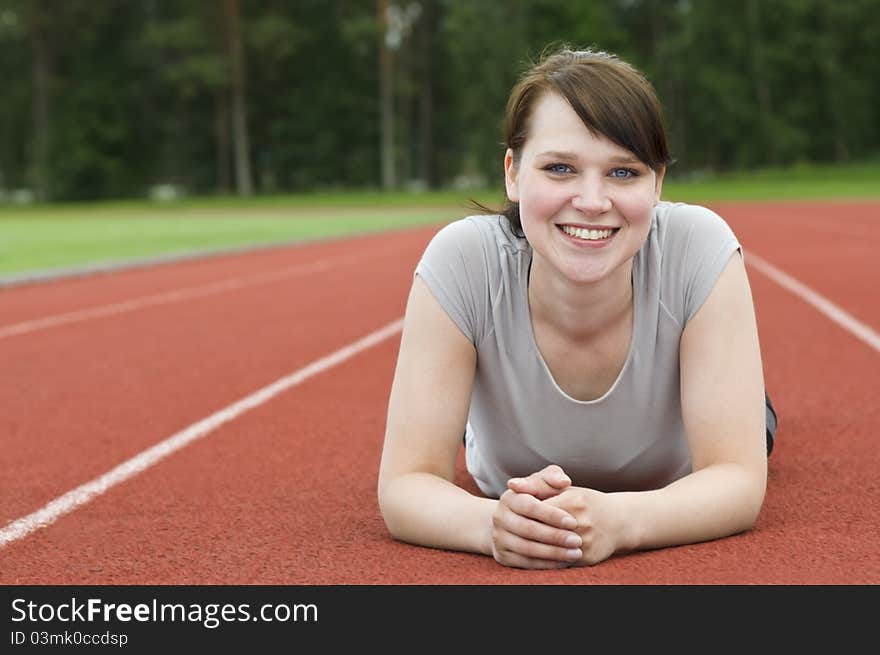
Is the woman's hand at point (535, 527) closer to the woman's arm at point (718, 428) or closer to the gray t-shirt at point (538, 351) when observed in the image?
the woman's arm at point (718, 428)

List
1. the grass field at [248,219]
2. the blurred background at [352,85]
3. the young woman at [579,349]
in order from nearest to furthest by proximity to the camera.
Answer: the young woman at [579,349]
the grass field at [248,219]
the blurred background at [352,85]

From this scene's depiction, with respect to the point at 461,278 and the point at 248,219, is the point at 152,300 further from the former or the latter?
the point at 248,219

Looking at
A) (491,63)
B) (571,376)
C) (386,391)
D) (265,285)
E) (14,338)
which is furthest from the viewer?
(491,63)

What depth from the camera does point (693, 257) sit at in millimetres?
3662

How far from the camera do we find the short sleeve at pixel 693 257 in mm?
3623

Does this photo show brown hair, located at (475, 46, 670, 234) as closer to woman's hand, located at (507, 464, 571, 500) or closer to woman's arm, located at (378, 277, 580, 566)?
woman's arm, located at (378, 277, 580, 566)

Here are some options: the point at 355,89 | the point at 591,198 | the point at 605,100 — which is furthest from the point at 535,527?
the point at 355,89

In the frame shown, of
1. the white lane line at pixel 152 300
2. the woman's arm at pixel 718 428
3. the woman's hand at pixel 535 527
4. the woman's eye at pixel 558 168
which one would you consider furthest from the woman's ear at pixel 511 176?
the white lane line at pixel 152 300

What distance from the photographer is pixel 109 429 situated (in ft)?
20.5

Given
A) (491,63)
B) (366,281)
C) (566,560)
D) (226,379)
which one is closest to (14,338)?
(226,379)

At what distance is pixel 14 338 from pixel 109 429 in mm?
4325

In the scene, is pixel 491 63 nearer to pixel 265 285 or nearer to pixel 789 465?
pixel 265 285

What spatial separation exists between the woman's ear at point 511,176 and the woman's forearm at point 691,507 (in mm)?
938

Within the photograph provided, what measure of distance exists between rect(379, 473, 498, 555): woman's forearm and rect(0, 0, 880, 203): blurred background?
5698 centimetres
